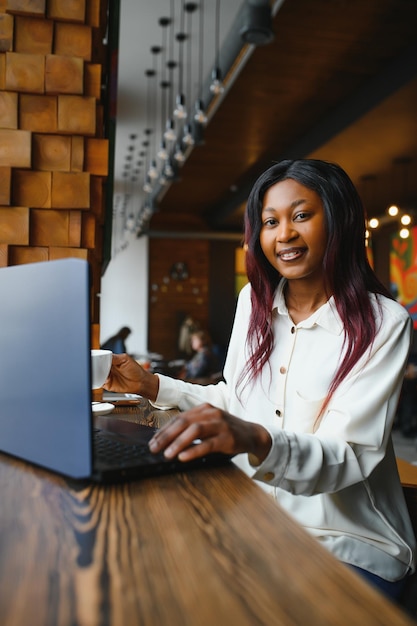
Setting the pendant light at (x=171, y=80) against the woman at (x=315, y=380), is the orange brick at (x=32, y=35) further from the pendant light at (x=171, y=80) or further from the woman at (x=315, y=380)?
the pendant light at (x=171, y=80)

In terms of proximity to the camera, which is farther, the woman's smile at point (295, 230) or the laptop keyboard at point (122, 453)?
the woman's smile at point (295, 230)

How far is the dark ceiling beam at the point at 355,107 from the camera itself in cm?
456

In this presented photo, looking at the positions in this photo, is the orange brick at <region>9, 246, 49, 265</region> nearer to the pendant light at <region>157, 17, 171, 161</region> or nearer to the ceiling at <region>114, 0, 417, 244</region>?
the ceiling at <region>114, 0, 417, 244</region>

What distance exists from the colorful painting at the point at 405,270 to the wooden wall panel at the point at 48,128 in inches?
311

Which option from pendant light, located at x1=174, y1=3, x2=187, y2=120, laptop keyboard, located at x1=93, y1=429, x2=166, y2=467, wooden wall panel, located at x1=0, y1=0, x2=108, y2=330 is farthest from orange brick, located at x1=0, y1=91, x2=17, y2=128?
pendant light, located at x1=174, y1=3, x2=187, y2=120

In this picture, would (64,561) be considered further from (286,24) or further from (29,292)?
(286,24)

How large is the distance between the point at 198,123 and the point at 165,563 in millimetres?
5027

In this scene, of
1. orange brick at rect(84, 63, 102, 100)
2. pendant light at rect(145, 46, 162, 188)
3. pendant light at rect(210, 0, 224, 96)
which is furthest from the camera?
pendant light at rect(145, 46, 162, 188)

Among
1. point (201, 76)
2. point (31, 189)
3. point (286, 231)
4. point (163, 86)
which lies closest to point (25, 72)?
point (31, 189)

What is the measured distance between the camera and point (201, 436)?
0.77m

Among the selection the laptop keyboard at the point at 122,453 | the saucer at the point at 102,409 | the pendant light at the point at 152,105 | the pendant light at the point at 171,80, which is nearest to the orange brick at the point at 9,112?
the saucer at the point at 102,409

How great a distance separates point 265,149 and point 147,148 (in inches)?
107

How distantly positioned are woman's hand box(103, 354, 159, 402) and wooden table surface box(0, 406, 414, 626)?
59 cm

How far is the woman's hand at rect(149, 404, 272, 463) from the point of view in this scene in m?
0.76
